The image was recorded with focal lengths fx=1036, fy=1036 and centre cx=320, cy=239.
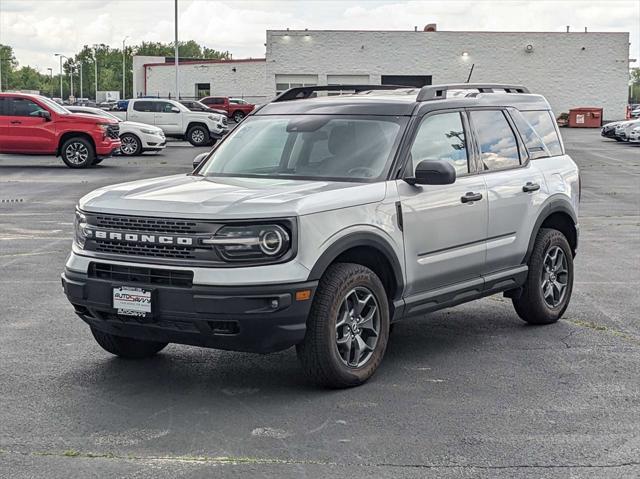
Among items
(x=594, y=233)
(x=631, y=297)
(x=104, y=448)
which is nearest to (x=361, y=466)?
(x=104, y=448)

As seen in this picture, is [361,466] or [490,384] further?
[490,384]

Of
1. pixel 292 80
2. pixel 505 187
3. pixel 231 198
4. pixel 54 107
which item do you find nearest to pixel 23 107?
pixel 54 107

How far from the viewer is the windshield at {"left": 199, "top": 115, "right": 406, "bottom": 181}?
6895mm

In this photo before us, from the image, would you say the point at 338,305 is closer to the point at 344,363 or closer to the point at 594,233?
the point at 344,363

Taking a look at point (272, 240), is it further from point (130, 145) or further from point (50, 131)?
point (130, 145)

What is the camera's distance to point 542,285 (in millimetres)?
8312

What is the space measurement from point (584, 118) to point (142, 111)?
106ft

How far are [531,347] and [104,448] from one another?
359cm

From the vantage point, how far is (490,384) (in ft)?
21.4

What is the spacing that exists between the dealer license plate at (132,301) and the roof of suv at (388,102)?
2.10m

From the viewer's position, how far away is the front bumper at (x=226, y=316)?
18.9 ft

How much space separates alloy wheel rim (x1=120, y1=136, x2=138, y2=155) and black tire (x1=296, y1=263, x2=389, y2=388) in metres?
27.1

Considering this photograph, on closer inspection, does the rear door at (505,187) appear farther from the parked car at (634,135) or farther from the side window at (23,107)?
the parked car at (634,135)

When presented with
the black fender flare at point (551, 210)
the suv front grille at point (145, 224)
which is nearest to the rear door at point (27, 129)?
the black fender flare at point (551, 210)
